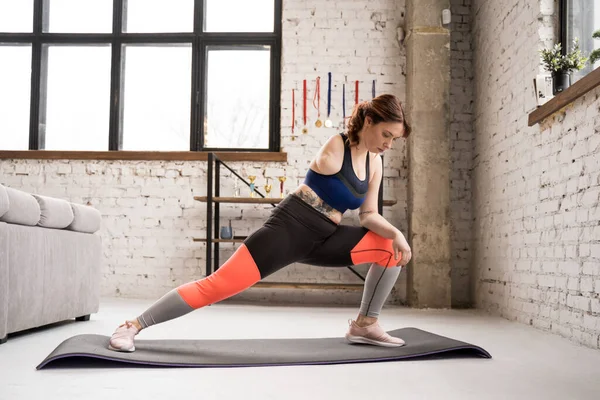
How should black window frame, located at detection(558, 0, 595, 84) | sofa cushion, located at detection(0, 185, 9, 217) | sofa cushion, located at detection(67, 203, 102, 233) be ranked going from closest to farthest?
sofa cushion, located at detection(0, 185, 9, 217), sofa cushion, located at detection(67, 203, 102, 233), black window frame, located at detection(558, 0, 595, 84)

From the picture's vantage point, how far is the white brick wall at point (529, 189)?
3299mm

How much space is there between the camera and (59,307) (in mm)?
3631

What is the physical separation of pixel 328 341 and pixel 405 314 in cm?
190

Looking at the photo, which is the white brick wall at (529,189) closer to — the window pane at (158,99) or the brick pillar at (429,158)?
the brick pillar at (429,158)

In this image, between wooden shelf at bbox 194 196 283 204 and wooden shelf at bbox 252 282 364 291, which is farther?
wooden shelf at bbox 194 196 283 204

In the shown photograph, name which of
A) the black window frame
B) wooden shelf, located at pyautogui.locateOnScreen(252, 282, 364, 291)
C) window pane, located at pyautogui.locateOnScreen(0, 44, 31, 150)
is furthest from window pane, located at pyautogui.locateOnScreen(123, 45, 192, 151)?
the black window frame

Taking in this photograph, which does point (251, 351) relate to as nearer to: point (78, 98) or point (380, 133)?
point (380, 133)

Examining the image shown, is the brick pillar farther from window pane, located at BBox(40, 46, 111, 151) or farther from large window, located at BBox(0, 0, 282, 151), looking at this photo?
window pane, located at BBox(40, 46, 111, 151)

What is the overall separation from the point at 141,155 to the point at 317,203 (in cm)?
375

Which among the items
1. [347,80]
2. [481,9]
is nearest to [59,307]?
[347,80]

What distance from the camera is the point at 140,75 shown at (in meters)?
6.42

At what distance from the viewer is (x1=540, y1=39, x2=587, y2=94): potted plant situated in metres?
3.67

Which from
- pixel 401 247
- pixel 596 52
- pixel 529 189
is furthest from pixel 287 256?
pixel 529 189

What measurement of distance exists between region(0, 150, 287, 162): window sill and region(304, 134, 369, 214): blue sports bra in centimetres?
330
